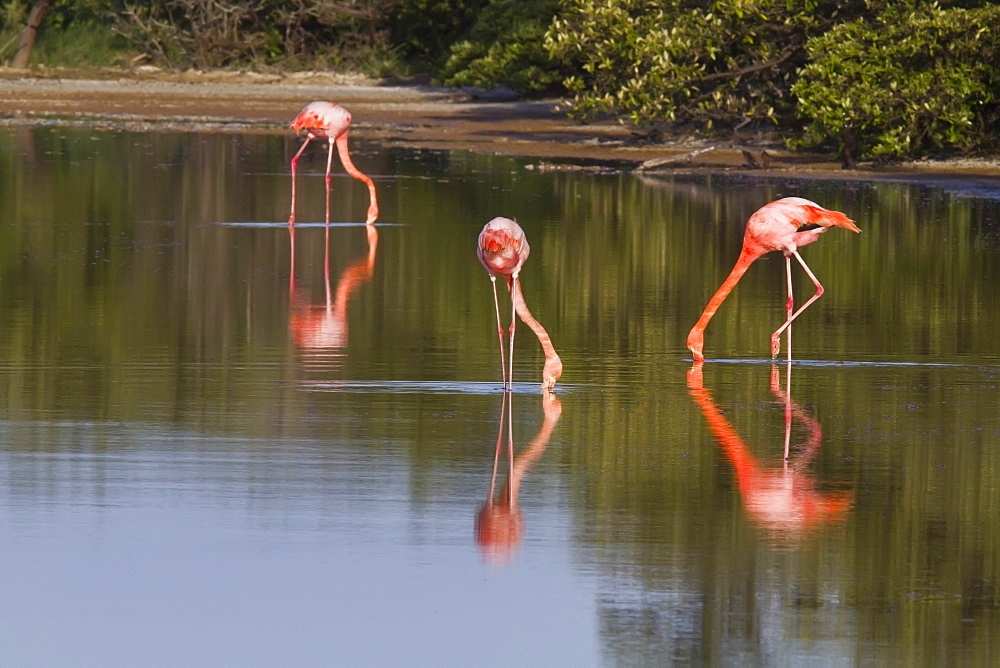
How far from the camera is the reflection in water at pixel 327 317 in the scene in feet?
35.3

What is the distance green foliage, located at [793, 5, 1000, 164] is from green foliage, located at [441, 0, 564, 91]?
1356cm

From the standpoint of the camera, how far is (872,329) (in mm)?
11750

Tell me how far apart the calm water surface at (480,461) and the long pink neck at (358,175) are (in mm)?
1861

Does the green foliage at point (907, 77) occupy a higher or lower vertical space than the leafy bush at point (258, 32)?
lower

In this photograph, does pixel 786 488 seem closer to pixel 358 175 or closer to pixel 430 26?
pixel 358 175

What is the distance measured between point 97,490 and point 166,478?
0.30 m

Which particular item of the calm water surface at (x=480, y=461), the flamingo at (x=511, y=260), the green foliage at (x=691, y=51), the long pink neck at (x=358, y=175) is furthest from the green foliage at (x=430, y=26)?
the flamingo at (x=511, y=260)

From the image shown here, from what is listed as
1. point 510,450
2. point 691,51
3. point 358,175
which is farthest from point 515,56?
point 510,450

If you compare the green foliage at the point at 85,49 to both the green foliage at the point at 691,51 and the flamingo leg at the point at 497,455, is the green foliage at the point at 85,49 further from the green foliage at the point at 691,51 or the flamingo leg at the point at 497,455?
the flamingo leg at the point at 497,455

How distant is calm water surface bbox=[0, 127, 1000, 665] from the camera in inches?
223

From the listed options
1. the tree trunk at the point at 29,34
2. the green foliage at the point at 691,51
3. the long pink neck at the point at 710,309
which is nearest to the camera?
the long pink neck at the point at 710,309

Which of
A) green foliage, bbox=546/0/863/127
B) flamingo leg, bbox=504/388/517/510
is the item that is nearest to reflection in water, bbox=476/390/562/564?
flamingo leg, bbox=504/388/517/510

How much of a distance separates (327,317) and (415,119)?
2598 centimetres

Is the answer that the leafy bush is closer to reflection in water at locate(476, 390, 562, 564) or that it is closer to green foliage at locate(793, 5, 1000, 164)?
green foliage at locate(793, 5, 1000, 164)
